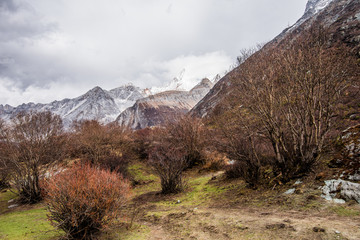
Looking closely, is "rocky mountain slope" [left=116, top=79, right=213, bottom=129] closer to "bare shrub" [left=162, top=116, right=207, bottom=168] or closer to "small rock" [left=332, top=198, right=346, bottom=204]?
"bare shrub" [left=162, top=116, right=207, bottom=168]

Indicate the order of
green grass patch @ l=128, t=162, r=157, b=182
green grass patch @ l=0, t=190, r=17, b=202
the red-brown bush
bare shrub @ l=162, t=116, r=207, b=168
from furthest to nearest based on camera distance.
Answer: bare shrub @ l=162, t=116, r=207, b=168
green grass patch @ l=128, t=162, r=157, b=182
green grass patch @ l=0, t=190, r=17, b=202
the red-brown bush

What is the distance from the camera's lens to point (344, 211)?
12.7ft

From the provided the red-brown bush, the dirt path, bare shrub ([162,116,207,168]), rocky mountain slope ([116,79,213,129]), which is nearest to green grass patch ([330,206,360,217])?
the dirt path

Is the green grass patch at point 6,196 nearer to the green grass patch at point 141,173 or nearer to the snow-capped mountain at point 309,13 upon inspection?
the green grass patch at point 141,173

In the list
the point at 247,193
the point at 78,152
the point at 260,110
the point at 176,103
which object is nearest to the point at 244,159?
the point at 247,193

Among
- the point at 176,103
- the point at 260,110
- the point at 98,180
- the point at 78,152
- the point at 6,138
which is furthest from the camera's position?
the point at 176,103

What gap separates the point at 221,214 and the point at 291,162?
3.34 m

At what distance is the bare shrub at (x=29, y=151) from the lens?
37.3 feet

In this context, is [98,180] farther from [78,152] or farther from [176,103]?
[176,103]

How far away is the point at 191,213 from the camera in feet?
19.6

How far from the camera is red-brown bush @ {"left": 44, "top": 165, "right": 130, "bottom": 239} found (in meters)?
4.15

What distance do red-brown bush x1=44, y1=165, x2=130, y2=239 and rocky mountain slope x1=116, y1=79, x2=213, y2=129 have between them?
100540 mm

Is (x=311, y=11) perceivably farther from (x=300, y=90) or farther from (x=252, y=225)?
(x=252, y=225)

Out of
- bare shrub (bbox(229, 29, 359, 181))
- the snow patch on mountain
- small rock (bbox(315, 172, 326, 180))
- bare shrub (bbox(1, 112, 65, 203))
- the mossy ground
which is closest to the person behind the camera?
the mossy ground
